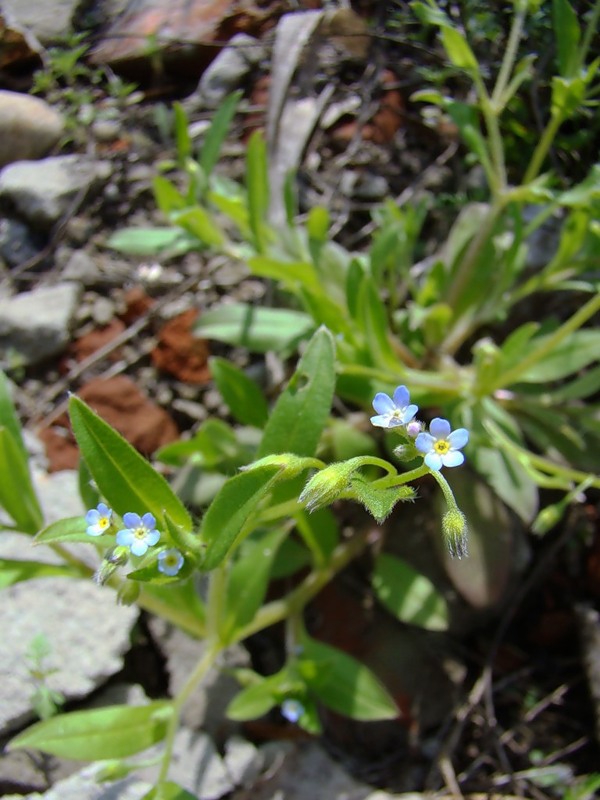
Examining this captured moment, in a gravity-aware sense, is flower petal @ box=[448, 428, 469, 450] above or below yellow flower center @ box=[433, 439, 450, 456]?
above

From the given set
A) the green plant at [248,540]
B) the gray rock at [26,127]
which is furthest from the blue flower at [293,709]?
the gray rock at [26,127]

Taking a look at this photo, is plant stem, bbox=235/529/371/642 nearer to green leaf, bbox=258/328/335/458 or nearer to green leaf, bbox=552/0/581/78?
green leaf, bbox=258/328/335/458

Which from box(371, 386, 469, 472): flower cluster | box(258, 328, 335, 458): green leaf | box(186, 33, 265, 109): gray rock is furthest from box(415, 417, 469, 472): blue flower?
box(186, 33, 265, 109): gray rock

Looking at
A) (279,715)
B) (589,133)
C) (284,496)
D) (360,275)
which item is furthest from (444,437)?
(589,133)

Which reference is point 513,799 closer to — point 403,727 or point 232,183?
point 403,727

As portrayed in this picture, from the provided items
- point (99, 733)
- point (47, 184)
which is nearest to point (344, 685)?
point (99, 733)

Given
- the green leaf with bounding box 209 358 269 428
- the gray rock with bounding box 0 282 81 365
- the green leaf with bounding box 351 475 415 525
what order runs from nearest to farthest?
the green leaf with bounding box 351 475 415 525, the green leaf with bounding box 209 358 269 428, the gray rock with bounding box 0 282 81 365

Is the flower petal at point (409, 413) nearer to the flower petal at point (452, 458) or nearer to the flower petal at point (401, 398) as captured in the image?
the flower petal at point (401, 398)

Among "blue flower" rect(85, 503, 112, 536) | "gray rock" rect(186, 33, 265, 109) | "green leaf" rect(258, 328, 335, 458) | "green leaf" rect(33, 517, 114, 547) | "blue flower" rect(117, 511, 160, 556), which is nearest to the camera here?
"blue flower" rect(117, 511, 160, 556)
